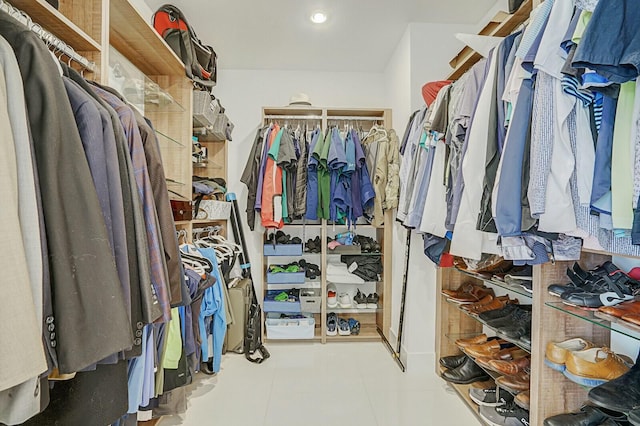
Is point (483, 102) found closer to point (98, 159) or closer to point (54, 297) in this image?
point (98, 159)

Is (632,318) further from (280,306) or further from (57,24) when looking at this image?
(280,306)

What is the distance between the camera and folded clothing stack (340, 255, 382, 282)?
3227mm

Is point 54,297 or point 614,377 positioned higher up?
point 54,297

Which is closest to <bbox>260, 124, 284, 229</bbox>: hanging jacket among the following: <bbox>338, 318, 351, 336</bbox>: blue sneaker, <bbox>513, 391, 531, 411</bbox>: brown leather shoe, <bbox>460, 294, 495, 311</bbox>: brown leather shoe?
<bbox>338, 318, 351, 336</bbox>: blue sneaker

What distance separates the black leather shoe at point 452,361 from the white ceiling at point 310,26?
85.5 inches

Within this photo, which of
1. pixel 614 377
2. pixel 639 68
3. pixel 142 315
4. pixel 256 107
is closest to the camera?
pixel 639 68

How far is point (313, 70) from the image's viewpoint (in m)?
3.51

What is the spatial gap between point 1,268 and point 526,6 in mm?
1933

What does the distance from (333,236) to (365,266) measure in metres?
0.42

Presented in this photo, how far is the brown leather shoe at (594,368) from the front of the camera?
4.36 ft

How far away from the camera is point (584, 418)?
1397 millimetres

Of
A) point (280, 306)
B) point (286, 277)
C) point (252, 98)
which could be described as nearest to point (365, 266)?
point (286, 277)

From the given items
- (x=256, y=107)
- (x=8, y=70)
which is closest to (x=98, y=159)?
(x=8, y=70)

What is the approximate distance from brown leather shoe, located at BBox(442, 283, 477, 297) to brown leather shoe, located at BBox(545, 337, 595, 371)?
2.73ft
